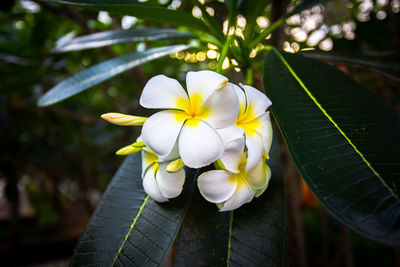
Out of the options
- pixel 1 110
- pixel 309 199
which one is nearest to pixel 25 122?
pixel 1 110

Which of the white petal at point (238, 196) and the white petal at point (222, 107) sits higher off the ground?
the white petal at point (222, 107)

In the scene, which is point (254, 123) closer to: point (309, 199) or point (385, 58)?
point (385, 58)

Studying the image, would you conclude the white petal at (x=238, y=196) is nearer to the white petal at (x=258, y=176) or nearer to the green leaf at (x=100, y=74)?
the white petal at (x=258, y=176)

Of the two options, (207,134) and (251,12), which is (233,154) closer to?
(207,134)

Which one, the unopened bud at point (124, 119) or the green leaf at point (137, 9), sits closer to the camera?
the unopened bud at point (124, 119)

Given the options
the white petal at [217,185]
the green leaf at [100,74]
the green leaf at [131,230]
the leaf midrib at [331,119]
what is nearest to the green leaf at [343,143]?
the leaf midrib at [331,119]

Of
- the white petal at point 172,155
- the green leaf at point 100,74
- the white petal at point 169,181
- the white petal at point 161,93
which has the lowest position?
the white petal at point 169,181
